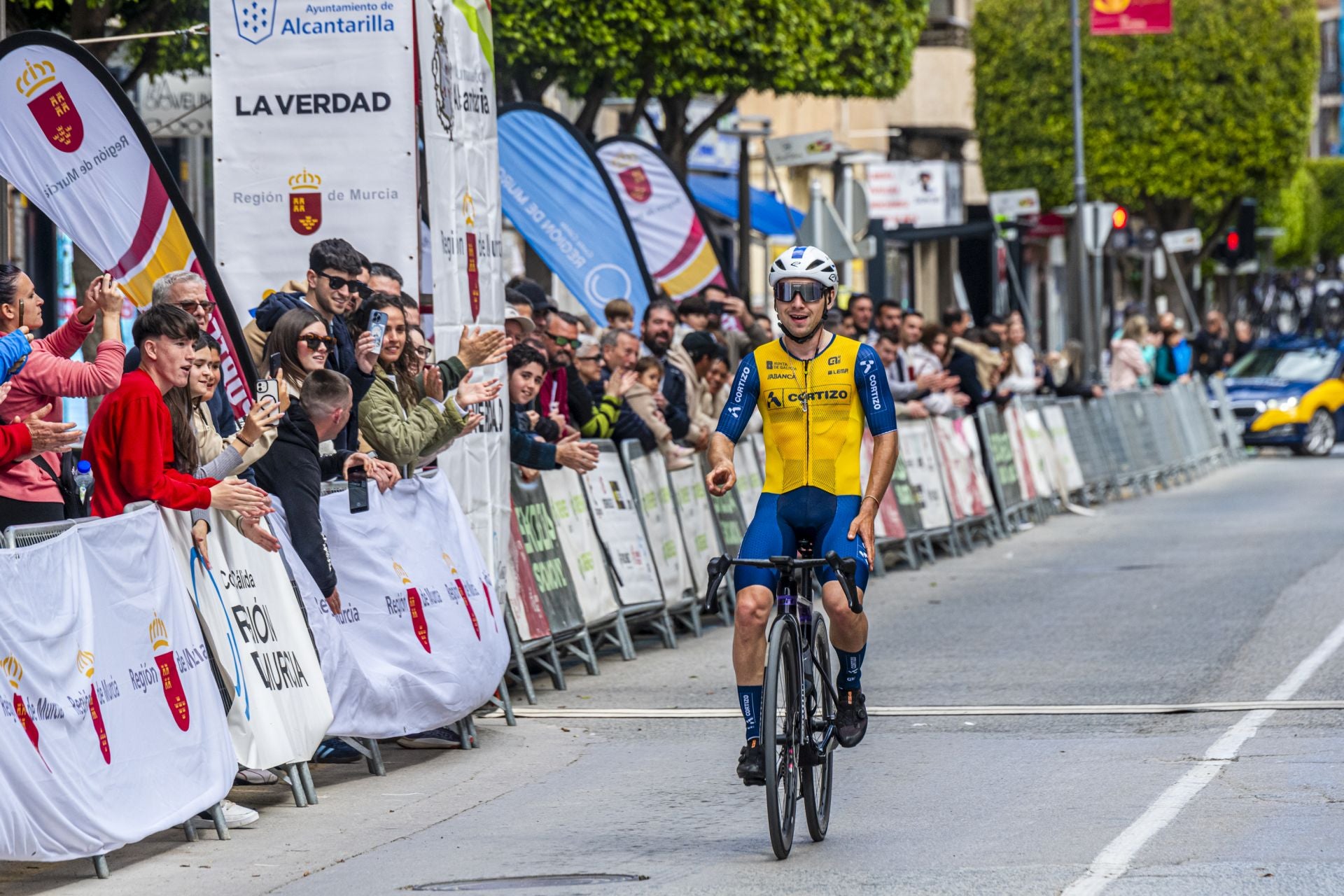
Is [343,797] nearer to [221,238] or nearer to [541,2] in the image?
[221,238]

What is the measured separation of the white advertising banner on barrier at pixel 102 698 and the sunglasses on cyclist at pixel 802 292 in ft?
7.60

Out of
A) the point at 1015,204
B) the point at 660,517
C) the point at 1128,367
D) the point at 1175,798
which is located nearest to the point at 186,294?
the point at 1175,798

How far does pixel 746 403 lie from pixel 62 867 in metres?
2.85

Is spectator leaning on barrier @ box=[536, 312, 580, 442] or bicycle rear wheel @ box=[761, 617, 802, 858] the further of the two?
spectator leaning on barrier @ box=[536, 312, 580, 442]

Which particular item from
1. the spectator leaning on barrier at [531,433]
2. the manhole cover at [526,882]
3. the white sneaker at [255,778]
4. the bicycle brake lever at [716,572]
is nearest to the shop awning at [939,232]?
the spectator leaning on barrier at [531,433]

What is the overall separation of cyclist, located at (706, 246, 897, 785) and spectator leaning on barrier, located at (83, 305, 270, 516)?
1.79m

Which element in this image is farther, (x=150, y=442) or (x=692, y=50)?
(x=692, y=50)

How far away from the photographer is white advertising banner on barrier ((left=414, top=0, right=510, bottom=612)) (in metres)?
11.2

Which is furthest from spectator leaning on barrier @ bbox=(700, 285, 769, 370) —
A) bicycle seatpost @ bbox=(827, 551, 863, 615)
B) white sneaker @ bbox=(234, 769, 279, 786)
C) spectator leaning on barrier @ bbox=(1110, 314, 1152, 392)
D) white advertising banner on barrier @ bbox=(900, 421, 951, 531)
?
spectator leaning on barrier @ bbox=(1110, 314, 1152, 392)

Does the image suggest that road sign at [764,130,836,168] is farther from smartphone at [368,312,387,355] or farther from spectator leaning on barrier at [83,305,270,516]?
spectator leaning on barrier at [83,305,270,516]

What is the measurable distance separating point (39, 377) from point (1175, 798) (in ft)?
14.6

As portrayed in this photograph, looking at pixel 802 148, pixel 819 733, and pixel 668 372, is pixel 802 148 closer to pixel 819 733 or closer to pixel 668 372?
pixel 668 372

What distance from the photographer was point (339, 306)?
34.9ft

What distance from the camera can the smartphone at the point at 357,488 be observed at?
388 inches
